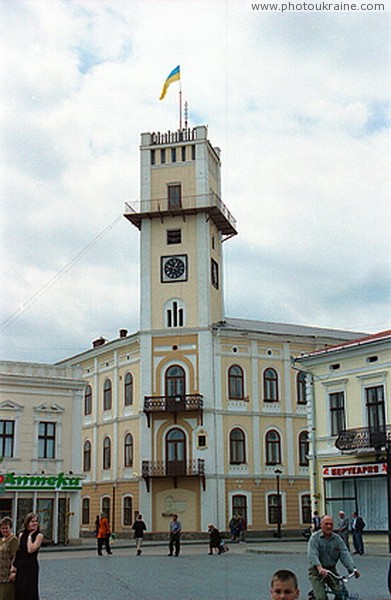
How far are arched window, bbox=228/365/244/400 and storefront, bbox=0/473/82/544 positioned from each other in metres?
12.1

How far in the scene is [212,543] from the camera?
103 feet

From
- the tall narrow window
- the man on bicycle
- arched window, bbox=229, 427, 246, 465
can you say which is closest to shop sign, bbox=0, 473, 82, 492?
arched window, bbox=229, 427, 246, 465

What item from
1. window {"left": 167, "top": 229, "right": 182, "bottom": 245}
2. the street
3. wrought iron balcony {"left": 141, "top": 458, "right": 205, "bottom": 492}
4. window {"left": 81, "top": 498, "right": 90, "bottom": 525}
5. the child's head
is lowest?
the street

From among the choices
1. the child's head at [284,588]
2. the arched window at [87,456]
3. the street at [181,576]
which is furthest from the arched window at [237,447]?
the child's head at [284,588]

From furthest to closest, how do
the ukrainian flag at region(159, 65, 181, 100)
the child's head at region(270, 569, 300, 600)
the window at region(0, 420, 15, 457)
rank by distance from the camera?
the ukrainian flag at region(159, 65, 181, 100), the window at region(0, 420, 15, 457), the child's head at region(270, 569, 300, 600)

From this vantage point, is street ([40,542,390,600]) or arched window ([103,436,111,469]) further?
arched window ([103,436,111,469])

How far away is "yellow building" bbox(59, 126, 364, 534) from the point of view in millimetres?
47750

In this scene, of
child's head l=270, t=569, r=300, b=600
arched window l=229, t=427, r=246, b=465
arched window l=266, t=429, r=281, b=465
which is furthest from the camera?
arched window l=266, t=429, r=281, b=465

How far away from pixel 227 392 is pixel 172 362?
358cm

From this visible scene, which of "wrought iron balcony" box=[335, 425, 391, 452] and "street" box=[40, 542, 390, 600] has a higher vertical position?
"wrought iron balcony" box=[335, 425, 391, 452]

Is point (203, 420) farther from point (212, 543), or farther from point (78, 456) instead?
point (212, 543)

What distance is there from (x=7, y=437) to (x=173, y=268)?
15.8m

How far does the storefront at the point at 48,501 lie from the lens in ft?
126

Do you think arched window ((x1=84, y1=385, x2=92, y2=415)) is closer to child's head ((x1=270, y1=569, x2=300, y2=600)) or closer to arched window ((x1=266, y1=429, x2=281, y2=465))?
arched window ((x1=266, y1=429, x2=281, y2=465))
